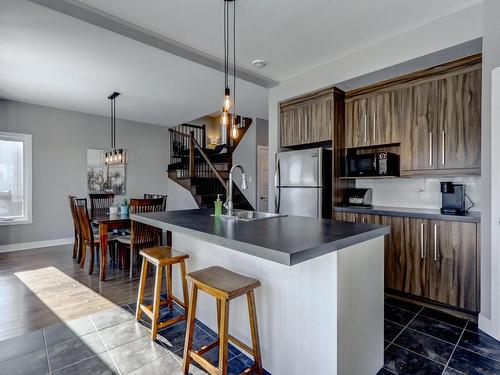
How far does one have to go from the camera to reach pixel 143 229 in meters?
3.76

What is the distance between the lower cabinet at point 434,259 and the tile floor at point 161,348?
251mm

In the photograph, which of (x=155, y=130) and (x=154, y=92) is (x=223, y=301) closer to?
(x=154, y=92)

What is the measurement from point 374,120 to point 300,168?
1.08 meters

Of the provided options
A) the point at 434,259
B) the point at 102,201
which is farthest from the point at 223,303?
the point at 102,201

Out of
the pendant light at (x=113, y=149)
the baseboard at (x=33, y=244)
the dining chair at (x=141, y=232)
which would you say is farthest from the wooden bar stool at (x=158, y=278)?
the baseboard at (x=33, y=244)

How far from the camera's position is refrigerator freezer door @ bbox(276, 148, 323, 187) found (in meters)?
3.61

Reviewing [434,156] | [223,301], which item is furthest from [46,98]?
[434,156]

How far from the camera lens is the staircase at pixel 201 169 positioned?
19.7 ft

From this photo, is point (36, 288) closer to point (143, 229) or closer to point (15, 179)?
point (143, 229)

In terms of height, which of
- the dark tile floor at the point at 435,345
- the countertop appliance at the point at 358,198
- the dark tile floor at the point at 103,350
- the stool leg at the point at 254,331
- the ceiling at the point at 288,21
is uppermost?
the ceiling at the point at 288,21

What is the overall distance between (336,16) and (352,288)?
2.45m

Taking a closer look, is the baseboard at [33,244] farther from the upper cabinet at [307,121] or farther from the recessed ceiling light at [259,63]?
the recessed ceiling light at [259,63]

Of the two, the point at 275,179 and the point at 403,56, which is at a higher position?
the point at 403,56

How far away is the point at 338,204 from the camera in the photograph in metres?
3.69
